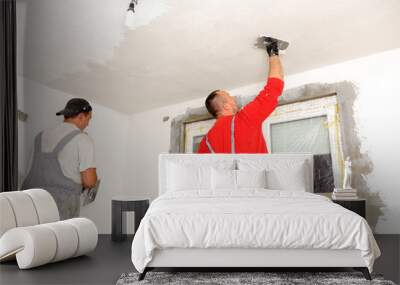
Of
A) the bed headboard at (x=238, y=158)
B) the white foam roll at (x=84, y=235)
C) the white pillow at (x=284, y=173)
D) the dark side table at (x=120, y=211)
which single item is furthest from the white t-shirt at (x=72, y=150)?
the white pillow at (x=284, y=173)

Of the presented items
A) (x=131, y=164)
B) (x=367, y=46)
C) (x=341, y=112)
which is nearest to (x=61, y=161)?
(x=131, y=164)

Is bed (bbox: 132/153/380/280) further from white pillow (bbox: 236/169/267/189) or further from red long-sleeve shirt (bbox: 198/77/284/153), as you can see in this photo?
red long-sleeve shirt (bbox: 198/77/284/153)

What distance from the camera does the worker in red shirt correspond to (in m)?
5.36

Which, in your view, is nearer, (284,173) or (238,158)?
(284,173)

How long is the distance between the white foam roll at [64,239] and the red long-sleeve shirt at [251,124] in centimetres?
198

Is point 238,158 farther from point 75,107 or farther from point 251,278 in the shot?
point 75,107

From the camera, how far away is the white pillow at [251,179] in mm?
4723

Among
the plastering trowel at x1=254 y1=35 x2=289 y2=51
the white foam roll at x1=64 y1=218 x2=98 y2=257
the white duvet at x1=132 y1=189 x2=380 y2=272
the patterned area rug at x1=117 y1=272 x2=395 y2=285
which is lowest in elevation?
the patterned area rug at x1=117 y1=272 x2=395 y2=285

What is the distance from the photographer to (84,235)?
421 cm

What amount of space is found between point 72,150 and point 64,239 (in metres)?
1.82

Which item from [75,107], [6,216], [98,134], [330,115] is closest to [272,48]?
[330,115]

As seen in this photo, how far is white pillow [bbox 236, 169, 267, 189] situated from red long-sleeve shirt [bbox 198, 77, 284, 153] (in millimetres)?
604


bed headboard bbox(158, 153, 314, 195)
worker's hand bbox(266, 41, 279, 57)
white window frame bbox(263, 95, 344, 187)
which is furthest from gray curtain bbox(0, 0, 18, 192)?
white window frame bbox(263, 95, 344, 187)

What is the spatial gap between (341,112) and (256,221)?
91.9 inches
